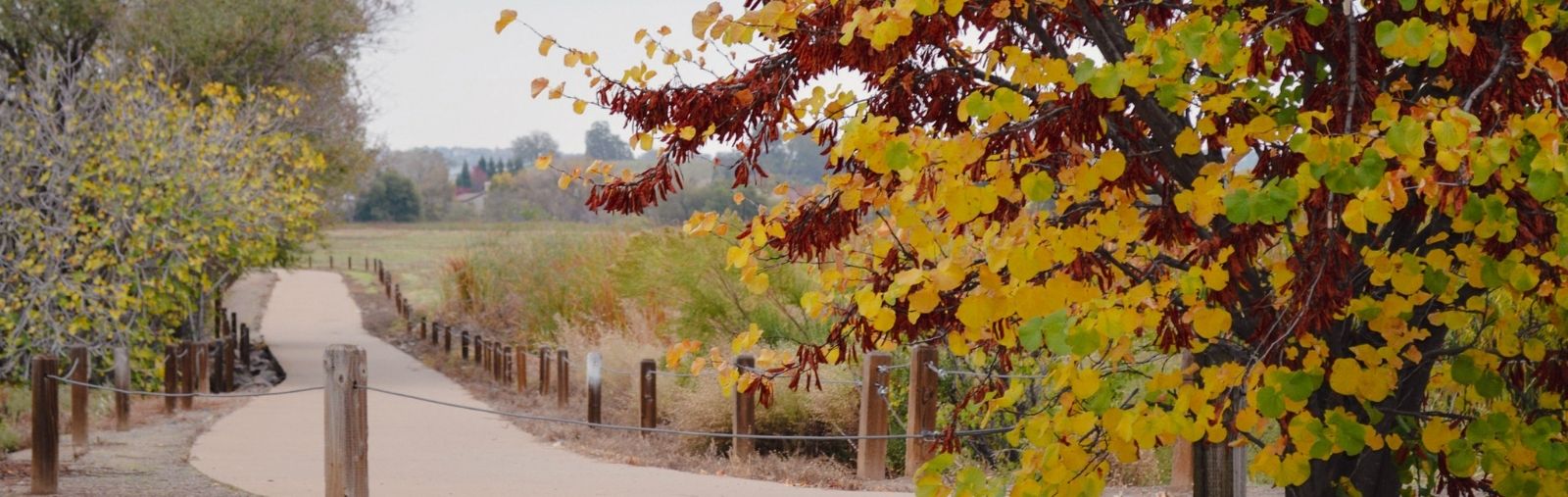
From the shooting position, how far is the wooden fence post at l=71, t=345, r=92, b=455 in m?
12.0

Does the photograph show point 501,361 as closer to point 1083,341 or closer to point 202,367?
point 202,367

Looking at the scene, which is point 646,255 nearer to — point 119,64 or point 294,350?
point 119,64

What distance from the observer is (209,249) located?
1956cm

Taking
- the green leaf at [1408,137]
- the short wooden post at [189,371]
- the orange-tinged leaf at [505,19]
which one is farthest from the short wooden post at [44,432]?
the green leaf at [1408,137]

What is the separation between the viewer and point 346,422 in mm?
7617

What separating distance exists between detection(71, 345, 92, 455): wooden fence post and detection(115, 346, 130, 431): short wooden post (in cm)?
141

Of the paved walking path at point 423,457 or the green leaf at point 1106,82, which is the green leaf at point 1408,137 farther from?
the paved walking path at point 423,457

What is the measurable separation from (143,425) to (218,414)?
167cm

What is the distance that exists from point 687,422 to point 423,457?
224 centimetres

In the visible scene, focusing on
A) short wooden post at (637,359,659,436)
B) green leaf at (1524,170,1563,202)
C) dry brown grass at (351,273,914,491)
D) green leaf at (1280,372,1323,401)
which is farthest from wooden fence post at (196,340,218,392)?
green leaf at (1524,170,1563,202)

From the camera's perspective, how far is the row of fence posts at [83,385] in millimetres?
9891

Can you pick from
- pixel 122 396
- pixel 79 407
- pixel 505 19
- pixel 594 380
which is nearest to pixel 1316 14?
pixel 505 19

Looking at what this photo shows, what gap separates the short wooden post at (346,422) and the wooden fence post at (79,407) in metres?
5.25

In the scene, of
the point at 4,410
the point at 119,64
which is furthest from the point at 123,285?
the point at 119,64
